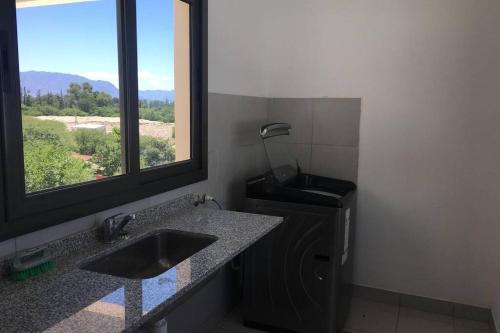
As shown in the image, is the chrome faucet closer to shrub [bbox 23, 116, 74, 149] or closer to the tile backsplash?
shrub [bbox 23, 116, 74, 149]

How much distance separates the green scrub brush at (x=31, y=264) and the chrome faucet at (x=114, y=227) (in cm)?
27

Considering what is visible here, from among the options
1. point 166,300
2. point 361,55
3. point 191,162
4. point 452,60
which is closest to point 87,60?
point 191,162

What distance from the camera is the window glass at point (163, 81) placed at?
1998 mm

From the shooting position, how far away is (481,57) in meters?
2.58

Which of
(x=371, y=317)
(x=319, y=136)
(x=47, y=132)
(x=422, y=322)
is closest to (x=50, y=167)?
(x=47, y=132)

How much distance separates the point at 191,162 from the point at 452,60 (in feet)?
6.01

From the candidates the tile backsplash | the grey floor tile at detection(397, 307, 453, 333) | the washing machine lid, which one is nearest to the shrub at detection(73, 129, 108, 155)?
the washing machine lid

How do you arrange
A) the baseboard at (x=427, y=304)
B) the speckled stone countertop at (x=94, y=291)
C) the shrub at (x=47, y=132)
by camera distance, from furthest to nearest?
the baseboard at (x=427, y=304), the shrub at (x=47, y=132), the speckled stone countertop at (x=94, y=291)

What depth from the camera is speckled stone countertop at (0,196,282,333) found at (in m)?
1.05

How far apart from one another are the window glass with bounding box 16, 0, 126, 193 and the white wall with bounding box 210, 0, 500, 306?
797 millimetres

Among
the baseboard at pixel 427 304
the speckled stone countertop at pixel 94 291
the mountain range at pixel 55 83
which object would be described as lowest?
the baseboard at pixel 427 304

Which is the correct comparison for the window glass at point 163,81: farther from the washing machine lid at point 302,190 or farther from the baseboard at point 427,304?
the baseboard at point 427,304

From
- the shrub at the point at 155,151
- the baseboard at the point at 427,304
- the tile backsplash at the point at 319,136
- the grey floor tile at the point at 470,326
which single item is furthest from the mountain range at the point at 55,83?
the grey floor tile at the point at 470,326

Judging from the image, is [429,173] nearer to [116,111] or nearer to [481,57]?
[481,57]
